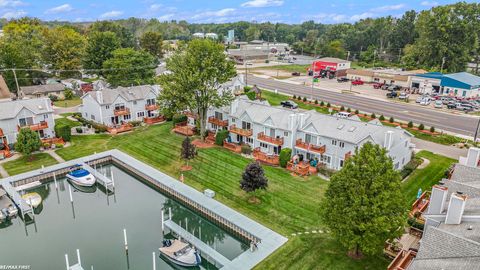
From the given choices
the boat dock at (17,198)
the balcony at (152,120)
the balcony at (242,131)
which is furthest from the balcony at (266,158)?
the boat dock at (17,198)

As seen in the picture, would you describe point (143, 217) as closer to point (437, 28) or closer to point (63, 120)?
point (63, 120)

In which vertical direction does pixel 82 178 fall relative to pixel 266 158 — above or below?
below

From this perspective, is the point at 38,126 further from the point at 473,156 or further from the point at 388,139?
the point at 473,156

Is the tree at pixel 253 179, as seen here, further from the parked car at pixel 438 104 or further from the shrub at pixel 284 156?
the parked car at pixel 438 104

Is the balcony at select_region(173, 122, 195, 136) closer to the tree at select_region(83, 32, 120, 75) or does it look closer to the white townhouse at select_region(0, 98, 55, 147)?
the white townhouse at select_region(0, 98, 55, 147)

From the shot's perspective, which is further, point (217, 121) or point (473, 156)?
point (217, 121)

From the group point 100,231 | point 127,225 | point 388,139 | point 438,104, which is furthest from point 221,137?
point 438,104
